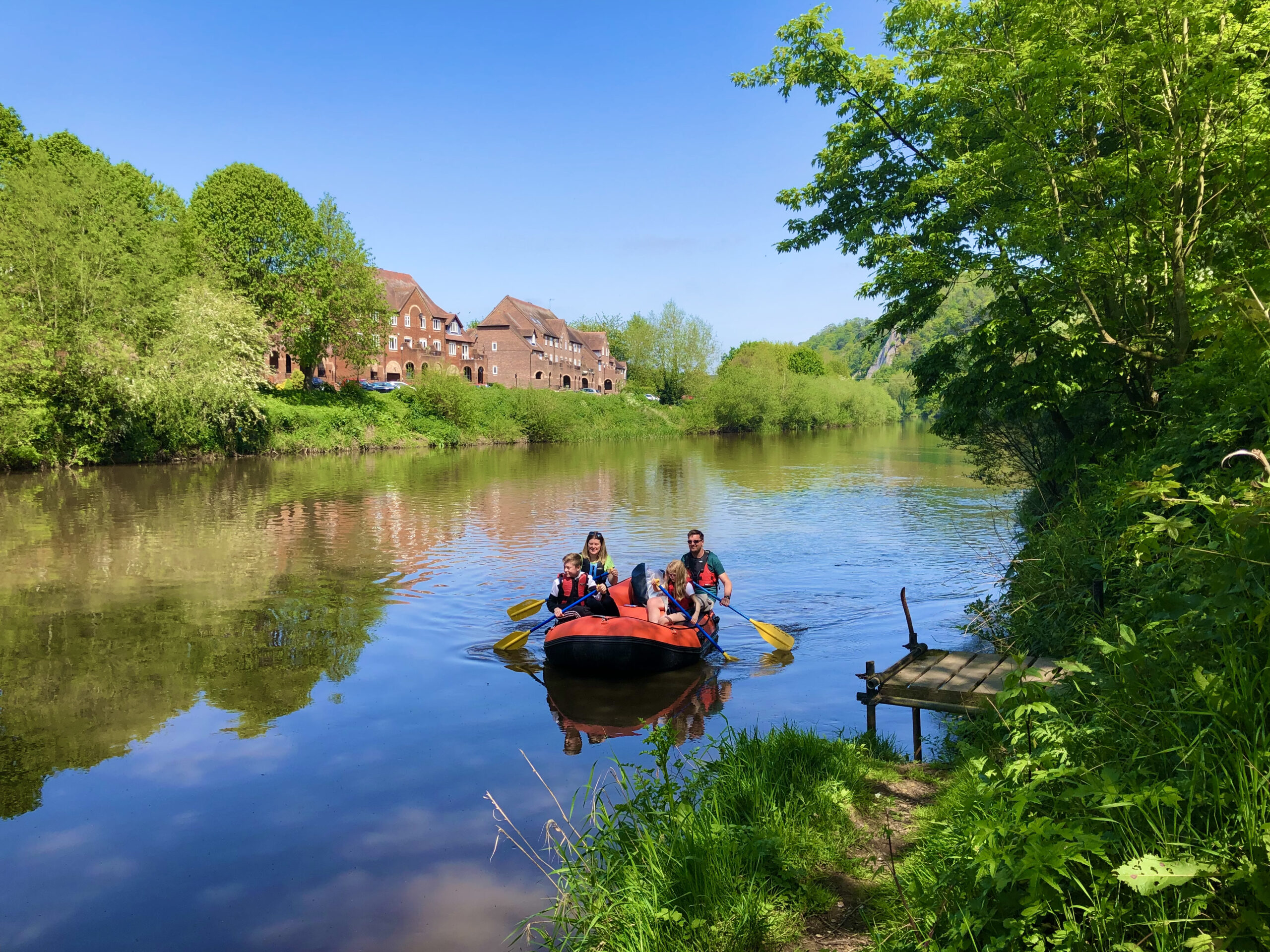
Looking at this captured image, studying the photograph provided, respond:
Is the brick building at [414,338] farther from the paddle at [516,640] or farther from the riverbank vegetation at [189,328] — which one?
the paddle at [516,640]

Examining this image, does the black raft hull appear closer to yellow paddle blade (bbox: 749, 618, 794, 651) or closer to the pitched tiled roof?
yellow paddle blade (bbox: 749, 618, 794, 651)

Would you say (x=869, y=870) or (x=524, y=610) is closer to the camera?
(x=869, y=870)

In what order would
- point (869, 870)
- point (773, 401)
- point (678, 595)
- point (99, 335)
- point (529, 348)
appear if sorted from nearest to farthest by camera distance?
point (869, 870), point (678, 595), point (99, 335), point (773, 401), point (529, 348)

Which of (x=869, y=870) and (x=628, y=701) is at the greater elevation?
(x=869, y=870)

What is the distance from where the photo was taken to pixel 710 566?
1134cm

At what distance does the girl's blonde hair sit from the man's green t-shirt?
41 centimetres

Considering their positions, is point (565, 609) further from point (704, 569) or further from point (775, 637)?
point (775, 637)

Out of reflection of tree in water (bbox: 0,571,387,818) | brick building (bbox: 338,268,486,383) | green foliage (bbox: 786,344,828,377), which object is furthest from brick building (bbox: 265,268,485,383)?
reflection of tree in water (bbox: 0,571,387,818)

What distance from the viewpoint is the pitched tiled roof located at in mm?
73312

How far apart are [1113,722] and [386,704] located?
24.2ft

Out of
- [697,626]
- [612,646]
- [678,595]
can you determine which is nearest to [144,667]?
[612,646]

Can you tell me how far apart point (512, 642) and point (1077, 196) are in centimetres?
829

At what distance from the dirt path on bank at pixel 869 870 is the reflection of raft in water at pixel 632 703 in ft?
8.71

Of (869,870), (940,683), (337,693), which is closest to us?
(869,870)
